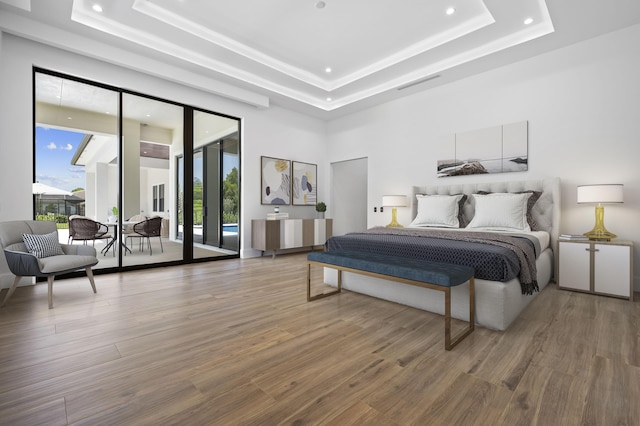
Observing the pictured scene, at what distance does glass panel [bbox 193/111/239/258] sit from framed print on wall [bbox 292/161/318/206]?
1.32 m

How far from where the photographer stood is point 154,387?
1.53 metres

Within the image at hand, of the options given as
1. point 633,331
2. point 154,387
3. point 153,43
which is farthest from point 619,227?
point 153,43

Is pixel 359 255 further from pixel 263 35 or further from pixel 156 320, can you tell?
pixel 263 35

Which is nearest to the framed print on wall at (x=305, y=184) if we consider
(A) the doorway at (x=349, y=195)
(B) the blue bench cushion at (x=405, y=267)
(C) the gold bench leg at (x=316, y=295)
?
(A) the doorway at (x=349, y=195)

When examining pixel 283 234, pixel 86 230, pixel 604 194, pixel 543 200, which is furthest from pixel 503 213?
pixel 86 230

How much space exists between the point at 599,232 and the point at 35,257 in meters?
5.75

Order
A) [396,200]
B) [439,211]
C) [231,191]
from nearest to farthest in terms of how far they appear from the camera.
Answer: [439,211], [396,200], [231,191]

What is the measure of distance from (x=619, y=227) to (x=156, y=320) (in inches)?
197

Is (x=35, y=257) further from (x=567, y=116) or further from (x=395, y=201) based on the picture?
(x=567, y=116)

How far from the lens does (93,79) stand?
3.96 m

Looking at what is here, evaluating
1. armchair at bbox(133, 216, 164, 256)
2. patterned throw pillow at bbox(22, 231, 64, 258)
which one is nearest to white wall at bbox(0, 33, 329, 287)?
patterned throw pillow at bbox(22, 231, 64, 258)

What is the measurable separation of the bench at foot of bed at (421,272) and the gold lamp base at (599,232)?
86.5 inches

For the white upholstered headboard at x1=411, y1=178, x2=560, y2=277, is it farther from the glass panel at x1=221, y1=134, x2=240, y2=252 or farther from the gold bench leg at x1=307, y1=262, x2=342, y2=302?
the glass panel at x1=221, y1=134, x2=240, y2=252

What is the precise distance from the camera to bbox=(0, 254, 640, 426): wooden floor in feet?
4.41
